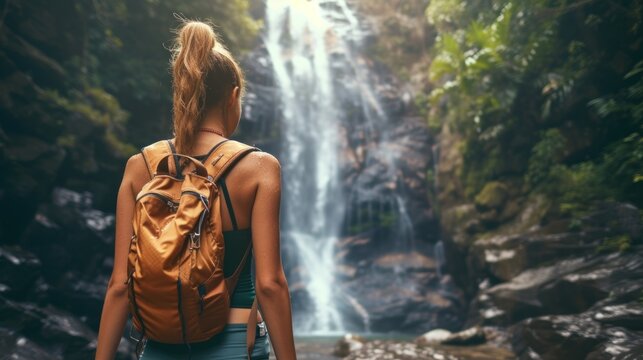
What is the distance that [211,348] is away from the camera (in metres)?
1.38

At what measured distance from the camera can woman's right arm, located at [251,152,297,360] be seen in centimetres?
142

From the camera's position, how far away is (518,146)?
12.4 m

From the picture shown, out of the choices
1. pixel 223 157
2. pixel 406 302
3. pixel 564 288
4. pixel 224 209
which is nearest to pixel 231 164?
pixel 223 157

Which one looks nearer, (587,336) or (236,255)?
(236,255)

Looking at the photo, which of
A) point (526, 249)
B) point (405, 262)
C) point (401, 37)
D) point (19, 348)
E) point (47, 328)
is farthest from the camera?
point (401, 37)

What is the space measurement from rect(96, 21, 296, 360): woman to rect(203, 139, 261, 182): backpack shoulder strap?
0.02m

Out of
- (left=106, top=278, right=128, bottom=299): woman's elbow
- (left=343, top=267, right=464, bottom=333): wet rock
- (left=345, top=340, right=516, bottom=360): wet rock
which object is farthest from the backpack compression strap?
(left=343, top=267, right=464, bottom=333): wet rock

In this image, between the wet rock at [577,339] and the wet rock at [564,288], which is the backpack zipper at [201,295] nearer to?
the wet rock at [577,339]

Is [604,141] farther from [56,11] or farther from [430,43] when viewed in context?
[430,43]

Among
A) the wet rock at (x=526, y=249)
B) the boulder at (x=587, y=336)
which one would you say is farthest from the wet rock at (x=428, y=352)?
the wet rock at (x=526, y=249)

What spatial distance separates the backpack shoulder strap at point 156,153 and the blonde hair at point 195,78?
1.3 inches

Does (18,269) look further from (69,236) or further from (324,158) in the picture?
(324,158)

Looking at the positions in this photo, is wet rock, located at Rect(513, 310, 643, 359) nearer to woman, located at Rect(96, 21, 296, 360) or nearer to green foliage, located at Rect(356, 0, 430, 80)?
woman, located at Rect(96, 21, 296, 360)

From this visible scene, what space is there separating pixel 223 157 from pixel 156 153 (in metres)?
0.27
